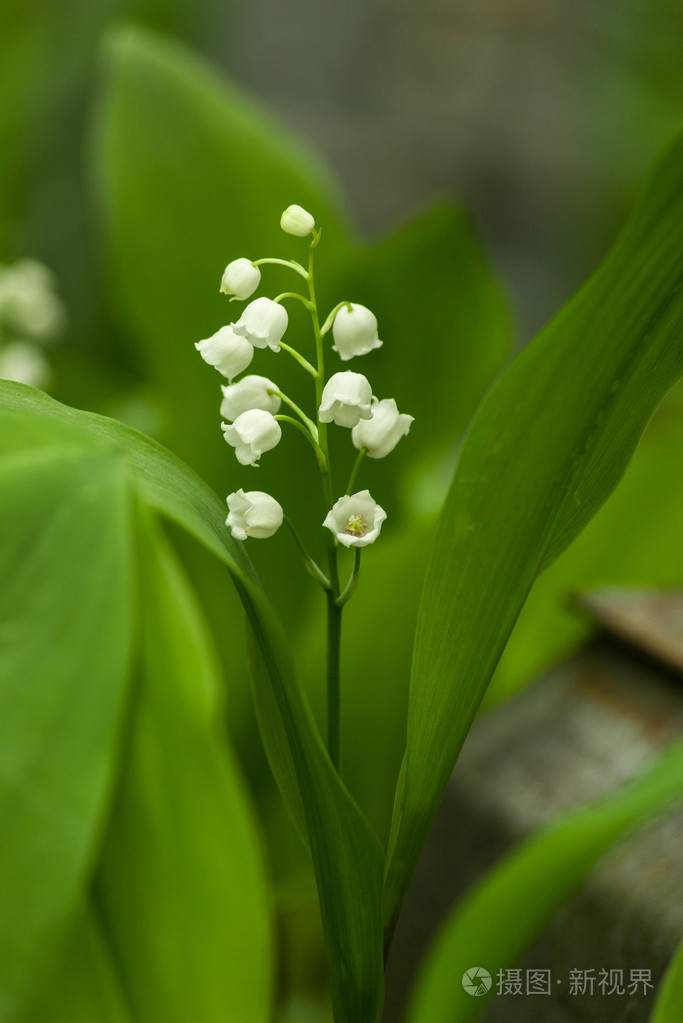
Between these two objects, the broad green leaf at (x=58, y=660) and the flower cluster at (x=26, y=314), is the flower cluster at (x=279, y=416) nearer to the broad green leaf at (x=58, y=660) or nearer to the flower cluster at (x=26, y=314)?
the broad green leaf at (x=58, y=660)

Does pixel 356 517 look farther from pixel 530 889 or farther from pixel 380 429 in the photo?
pixel 530 889

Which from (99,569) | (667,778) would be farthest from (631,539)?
(99,569)

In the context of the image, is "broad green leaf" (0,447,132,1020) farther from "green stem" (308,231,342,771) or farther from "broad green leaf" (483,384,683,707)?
"broad green leaf" (483,384,683,707)

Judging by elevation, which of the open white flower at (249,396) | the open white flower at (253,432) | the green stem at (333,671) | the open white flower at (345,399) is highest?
the open white flower at (345,399)

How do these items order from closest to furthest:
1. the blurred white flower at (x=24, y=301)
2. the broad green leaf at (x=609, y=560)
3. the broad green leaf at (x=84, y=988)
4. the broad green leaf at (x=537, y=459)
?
1. the broad green leaf at (x=537, y=459)
2. the broad green leaf at (x=84, y=988)
3. the broad green leaf at (x=609, y=560)
4. the blurred white flower at (x=24, y=301)

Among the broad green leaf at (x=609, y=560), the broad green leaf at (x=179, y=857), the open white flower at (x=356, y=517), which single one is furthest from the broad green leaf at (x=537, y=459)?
the broad green leaf at (x=609, y=560)

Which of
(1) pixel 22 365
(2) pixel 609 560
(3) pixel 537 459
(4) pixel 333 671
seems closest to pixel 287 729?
(4) pixel 333 671

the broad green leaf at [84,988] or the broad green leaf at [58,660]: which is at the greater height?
the broad green leaf at [58,660]

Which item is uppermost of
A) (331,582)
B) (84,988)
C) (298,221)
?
(298,221)
